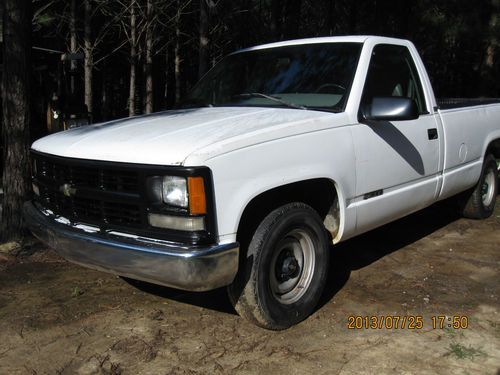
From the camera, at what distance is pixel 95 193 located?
3223 millimetres

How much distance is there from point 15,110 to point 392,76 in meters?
3.58

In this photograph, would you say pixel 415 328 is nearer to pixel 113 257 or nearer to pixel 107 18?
pixel 113 257

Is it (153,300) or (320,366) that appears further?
(153,300)

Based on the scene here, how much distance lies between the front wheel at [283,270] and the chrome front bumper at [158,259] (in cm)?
28

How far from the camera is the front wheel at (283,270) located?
3277 millimetres

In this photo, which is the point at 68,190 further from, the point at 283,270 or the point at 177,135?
the point at 283,270

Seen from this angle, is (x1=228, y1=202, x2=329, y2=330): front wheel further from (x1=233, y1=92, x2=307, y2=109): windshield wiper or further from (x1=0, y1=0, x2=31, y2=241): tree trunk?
(x1=0, y1=0, x2=31, y2=241): tree trunk

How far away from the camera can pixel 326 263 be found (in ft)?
12.5

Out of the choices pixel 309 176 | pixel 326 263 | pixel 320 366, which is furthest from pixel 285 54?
pixel 320 366

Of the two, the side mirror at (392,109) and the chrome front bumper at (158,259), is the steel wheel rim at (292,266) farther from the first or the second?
the side mirror at (392,109)

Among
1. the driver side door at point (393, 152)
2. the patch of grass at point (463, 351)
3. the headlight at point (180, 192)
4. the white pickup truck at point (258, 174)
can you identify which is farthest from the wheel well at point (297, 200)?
the patch of grass at point (463, 351)

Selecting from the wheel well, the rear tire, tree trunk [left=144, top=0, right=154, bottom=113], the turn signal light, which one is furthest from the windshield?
tree trunk [left=144, top=0, right=154, bottom=113]

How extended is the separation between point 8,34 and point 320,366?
14.0 feet

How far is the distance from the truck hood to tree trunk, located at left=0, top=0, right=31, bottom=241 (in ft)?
5.25
